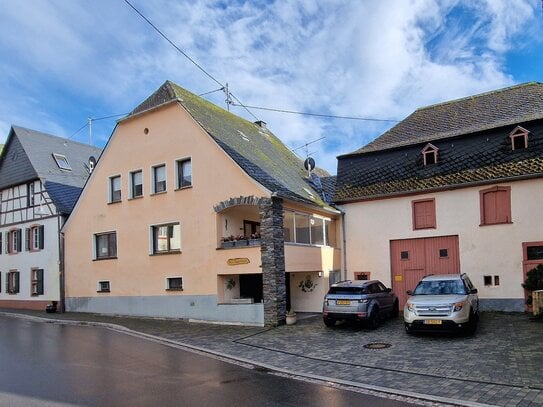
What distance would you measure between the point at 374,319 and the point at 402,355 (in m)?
4.28

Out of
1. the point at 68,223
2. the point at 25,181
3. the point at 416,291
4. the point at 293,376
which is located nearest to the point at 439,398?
the point at 293,376

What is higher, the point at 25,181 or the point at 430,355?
the point at 25,181

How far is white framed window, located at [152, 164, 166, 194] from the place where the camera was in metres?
22.2

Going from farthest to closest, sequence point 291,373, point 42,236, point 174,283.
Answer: point 42,236 < point 174,283 < point 291,373

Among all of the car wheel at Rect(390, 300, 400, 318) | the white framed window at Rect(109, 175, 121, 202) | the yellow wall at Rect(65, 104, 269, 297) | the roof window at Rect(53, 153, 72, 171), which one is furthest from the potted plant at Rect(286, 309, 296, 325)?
the roof window at Rect(53, 153, 72, 171)

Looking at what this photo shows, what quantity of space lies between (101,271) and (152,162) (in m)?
5.98

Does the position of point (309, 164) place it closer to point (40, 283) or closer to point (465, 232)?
point (465, 232)

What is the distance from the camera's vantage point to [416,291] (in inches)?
613

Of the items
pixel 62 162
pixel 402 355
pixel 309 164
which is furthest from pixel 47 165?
pixel 402 355

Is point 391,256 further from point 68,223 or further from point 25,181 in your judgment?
point 25,181

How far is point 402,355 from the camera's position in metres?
12.1

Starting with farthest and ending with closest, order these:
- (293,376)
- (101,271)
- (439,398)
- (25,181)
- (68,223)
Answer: (25,181)
(68,223)
(101,271)
(293,376)
(439,398)

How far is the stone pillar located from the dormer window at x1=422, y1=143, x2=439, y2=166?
23.6 ft

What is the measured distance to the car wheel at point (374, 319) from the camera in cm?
1617
